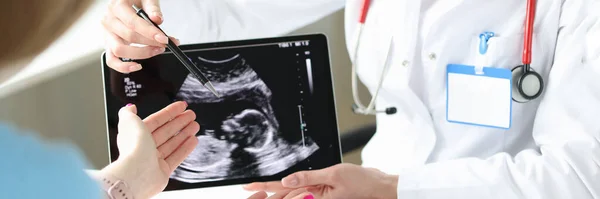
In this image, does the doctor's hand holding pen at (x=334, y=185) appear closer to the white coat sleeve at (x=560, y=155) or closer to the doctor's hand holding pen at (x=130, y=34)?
the white coat sleeve at (x=560, y=155)

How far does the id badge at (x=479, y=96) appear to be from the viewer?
3.31 feet

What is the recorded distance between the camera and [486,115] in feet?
3.41

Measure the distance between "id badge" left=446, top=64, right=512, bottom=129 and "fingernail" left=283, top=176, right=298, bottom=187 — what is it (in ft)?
0.96

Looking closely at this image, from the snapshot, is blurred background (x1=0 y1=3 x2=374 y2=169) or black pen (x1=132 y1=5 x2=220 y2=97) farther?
blurred background (x1=0 y1=3 x2=374 y2=169)

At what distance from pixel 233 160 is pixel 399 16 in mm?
376

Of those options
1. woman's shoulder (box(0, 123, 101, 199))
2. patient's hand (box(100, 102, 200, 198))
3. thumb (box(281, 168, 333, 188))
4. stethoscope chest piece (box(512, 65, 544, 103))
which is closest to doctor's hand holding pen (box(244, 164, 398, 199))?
thumb (box(281, 168, 333, 188))

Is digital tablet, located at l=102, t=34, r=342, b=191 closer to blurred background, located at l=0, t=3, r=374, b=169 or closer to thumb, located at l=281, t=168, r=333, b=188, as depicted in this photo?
thumb, located at l=281, t=168, r=333, b=188

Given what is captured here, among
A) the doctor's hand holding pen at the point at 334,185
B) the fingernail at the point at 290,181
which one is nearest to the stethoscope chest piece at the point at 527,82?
the doctor's hand holding pen at the point at 334,185

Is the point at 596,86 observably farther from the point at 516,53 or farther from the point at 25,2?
the point at 25,2

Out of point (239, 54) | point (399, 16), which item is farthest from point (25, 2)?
point (399, 16)

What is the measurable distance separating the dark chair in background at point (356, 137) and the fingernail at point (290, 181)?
0.37m

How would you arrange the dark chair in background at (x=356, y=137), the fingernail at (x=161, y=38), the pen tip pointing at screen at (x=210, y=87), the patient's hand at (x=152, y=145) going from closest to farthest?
the patient's hand at (x=152, y=145), the fingernail at (x=161, y=38), the pen tip pointing at screen at (x=210, y=87), the dark chair in background at (x=356, y=137)

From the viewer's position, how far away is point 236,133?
1.03 metres

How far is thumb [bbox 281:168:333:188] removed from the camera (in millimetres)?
969
